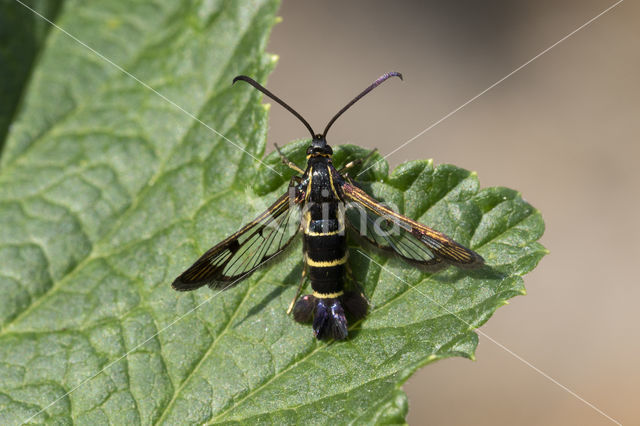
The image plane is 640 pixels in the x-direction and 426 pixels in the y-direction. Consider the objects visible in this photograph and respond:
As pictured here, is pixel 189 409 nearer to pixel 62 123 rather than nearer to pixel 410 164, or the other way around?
pixel 410 164

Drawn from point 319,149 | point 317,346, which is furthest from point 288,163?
point 317,346

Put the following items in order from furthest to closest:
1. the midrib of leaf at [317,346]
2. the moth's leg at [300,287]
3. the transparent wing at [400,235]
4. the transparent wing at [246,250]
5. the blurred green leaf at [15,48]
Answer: the blurred green leaf at [15,48]
the moth's leg at [300,287]
the transparent wing at [246,250]
the transparent wing at [400,235]
the midrib of leaf at [317,346]

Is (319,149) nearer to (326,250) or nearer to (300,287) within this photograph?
(326,250)

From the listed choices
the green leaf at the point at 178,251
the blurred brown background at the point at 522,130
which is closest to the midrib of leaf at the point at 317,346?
the green leaf at the point at 178,251

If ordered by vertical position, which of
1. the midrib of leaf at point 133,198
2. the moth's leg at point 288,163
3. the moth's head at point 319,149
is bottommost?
the midrib of leaf at point 133,198

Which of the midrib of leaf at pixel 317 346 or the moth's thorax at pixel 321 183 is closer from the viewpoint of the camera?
the midrib of leaf at pixel 317 346

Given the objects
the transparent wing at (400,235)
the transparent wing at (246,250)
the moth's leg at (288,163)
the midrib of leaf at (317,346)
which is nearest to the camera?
the midrib of leaf at (317,346)

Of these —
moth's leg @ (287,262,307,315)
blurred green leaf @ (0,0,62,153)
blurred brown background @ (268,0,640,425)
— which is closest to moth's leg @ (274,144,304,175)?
moth's leg @ (287,262,307,315)

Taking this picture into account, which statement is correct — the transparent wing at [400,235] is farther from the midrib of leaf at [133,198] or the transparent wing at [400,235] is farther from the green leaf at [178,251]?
the midrib of leaf at [133,198]
